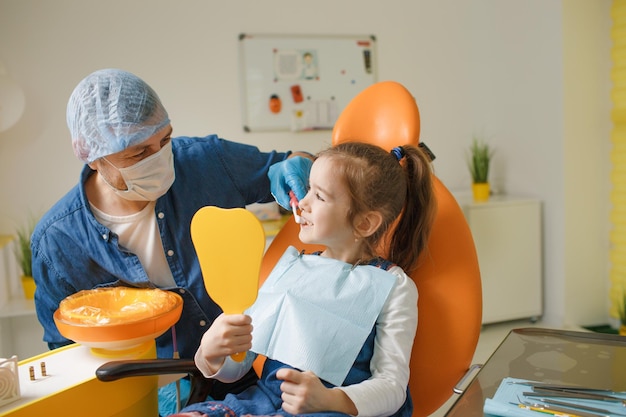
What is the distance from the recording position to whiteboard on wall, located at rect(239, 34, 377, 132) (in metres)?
3.78

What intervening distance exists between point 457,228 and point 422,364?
352 mm

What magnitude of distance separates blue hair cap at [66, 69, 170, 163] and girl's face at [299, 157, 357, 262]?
0.45 m

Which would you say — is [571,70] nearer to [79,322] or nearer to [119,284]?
[119,284]

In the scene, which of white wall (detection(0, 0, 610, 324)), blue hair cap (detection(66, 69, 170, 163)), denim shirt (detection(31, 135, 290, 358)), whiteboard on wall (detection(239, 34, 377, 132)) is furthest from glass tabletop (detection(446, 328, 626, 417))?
whiteboard on wall (detection(239, 34, 377, 132))

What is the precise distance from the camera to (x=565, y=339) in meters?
1.24

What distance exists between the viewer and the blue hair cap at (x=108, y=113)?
1.39 m

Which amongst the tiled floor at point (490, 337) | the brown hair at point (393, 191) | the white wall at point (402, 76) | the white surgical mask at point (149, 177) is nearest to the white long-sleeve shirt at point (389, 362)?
the brown hair at point (393, 191)

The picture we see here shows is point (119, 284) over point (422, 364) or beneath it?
over

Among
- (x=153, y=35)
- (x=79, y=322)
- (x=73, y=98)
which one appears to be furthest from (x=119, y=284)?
(x=153, y=35)

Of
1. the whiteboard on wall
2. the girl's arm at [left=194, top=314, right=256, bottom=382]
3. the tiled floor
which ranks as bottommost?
the tiled floor

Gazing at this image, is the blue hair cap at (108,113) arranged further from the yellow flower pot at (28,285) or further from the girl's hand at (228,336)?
the yellow flower pot at (28,285)

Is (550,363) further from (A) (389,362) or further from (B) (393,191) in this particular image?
(B) (393,191)

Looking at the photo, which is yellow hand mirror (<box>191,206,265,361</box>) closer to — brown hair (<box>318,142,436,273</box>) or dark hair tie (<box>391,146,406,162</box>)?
brown hair (<box>318,142,436,273</box>)

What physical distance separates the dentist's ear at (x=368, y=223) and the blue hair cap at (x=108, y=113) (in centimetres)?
57
